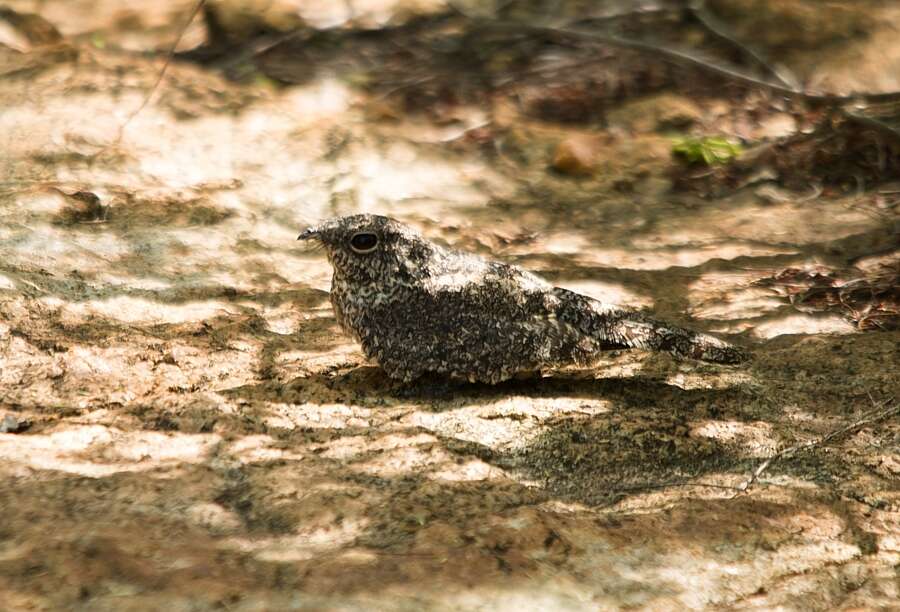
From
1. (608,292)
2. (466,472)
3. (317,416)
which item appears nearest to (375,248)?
(317,416)

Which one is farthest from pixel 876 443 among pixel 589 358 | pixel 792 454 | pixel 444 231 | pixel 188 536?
pixel 444 231

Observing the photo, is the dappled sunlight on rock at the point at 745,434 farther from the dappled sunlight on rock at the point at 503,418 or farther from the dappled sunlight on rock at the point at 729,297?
the dappled sunlight on rock at the point at 729,297

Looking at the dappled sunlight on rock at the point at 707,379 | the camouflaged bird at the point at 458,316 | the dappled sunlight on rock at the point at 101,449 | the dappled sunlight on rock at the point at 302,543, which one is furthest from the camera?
the dappled sunlight on rock at the point at 707,379

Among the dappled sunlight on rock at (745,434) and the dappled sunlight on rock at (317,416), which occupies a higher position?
the dappled sunlight on rock at (317,416)

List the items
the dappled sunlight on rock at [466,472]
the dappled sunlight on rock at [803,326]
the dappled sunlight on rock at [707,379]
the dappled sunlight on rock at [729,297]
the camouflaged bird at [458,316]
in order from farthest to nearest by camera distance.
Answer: the dappled sunlight on rock at [729,297], the dappled sunlight on rock at [803,326], the dappled sunlight on rock at [707,379], the camouflaged bird at [458,316], the dappled sunlight on rock at [466,472]

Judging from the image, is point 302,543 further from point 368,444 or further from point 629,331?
point 629,331

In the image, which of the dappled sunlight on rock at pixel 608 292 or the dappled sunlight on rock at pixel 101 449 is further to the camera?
the dappled sunlight on rock at pixel 608 292

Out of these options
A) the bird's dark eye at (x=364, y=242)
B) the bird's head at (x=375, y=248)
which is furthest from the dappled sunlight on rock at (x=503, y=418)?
the bird's dark eye at (x=364, y=242)

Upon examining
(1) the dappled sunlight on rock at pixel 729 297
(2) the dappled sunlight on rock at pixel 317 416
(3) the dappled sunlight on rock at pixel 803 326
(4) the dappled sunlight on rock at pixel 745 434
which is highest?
(2) the dappled sunlight on rock at pixel 317 416

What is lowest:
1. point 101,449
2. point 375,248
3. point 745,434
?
point 745,434
